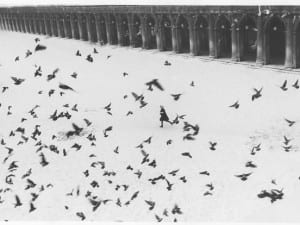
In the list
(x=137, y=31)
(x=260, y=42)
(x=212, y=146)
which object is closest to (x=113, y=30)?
(x=137, y=31)

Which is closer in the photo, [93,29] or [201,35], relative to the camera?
[201,35]

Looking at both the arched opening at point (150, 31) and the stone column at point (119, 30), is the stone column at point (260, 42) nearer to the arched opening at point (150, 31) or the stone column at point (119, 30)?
the arched opening at point (150, 31)

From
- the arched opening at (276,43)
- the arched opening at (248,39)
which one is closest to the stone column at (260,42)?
the arched opening at (276,43)

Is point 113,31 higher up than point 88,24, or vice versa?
point 88,24

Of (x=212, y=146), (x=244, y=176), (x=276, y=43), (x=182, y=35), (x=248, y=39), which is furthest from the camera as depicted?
→ (x=182, y=35)

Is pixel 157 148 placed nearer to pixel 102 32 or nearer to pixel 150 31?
pixel 150 31

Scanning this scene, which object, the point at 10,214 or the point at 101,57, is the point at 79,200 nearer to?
the point at 10,214
